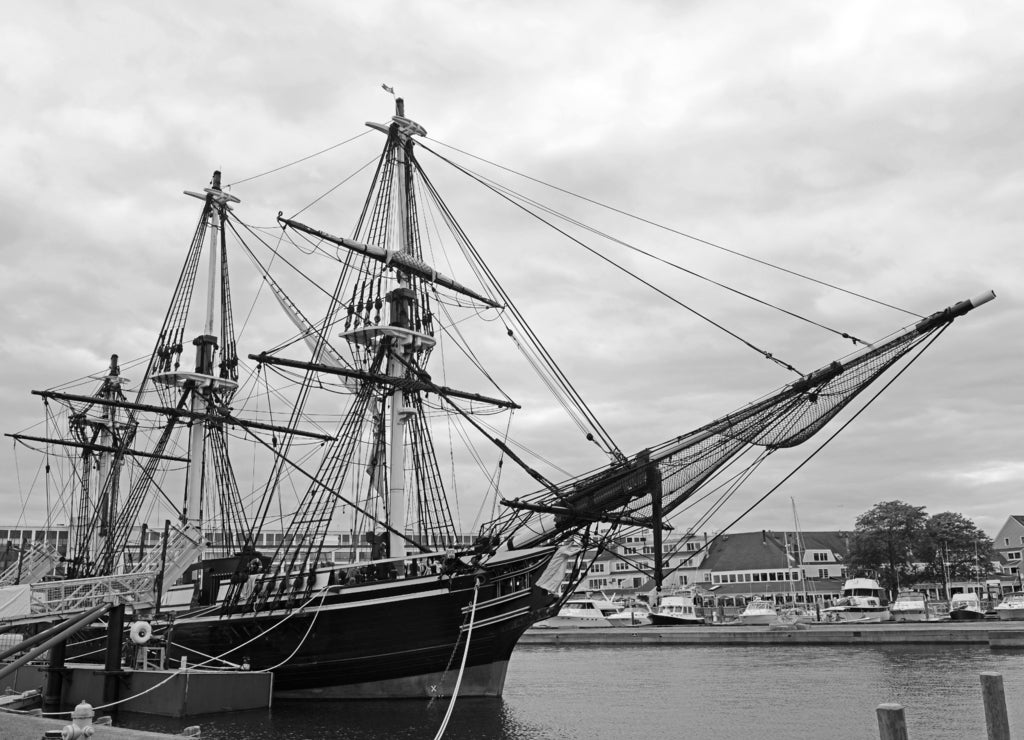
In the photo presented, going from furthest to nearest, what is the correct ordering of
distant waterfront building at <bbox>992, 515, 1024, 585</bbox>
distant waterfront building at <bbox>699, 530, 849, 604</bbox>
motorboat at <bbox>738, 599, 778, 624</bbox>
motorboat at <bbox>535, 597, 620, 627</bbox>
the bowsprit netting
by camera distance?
distant waterfront building at <bbox>992, 515, 1024, 585</bbox> < distant waterfront building at <bbox>699, 530, 849, 604</bbox> < motorboat at <bbox>535, 597, 620, 627</bbox> < motorboat at <bbox>738, 599, 778, 624</bbox> < the bowsprit netting

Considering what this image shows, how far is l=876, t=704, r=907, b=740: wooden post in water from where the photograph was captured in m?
11.4

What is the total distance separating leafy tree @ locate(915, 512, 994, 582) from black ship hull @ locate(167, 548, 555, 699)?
66589mm

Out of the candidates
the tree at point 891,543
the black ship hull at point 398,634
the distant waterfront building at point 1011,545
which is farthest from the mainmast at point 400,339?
the distant waterfront building at point 1011,545

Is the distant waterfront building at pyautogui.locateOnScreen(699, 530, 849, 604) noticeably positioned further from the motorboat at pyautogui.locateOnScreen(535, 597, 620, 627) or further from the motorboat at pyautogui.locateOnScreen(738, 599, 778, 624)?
the motorboat at pyautogui.locateOnScreen(738, 599, 778, 624)

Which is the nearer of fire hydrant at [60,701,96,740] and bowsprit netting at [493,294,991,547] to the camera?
fire hydrant at [60,701,96,740]

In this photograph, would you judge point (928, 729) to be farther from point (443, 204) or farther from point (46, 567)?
point (46, 567)

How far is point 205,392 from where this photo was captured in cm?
4597

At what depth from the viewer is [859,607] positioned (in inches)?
2645

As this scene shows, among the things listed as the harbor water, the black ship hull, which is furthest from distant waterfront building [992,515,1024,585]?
the black ship hull

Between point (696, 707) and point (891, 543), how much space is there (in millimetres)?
60682

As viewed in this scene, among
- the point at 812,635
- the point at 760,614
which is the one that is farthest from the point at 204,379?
the point at 760,614

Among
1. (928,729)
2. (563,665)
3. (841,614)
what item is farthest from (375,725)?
(841,614)

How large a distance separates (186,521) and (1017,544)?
312ft

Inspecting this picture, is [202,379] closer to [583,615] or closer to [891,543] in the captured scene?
[583,615]
